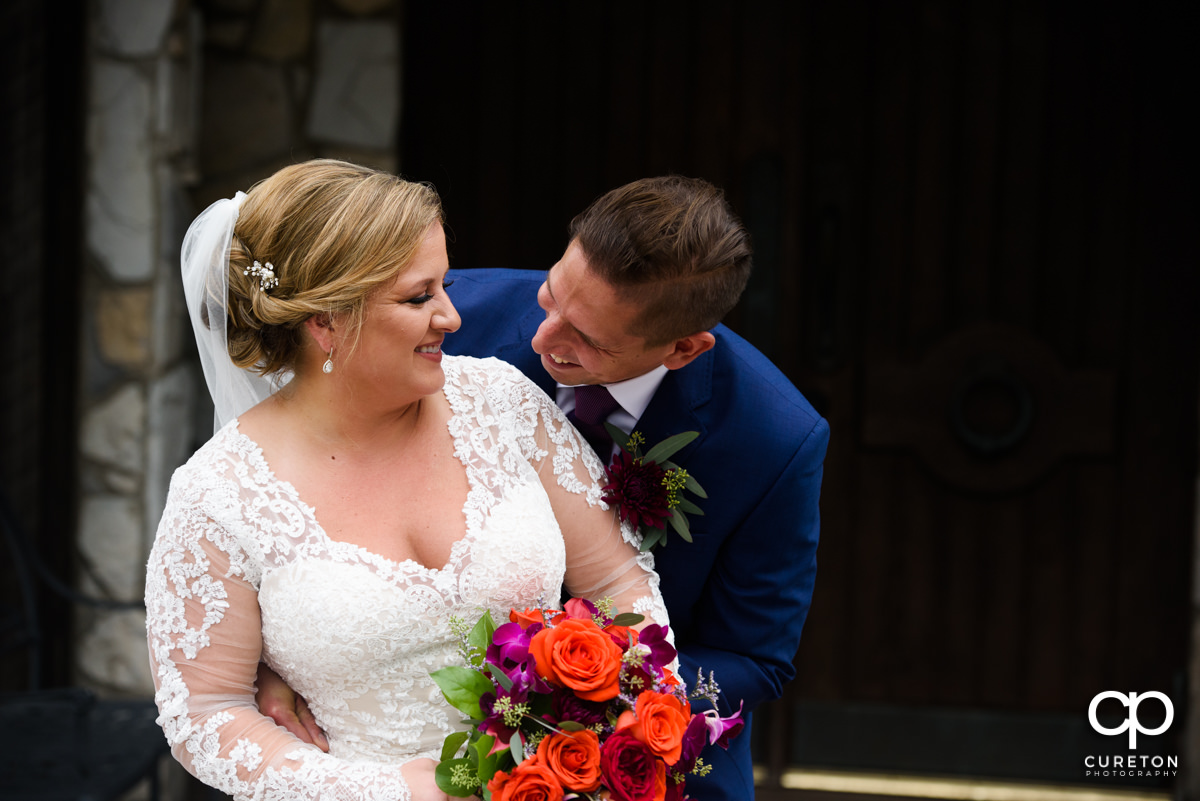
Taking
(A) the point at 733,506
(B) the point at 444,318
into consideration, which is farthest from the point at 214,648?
(A) the point at 733,506

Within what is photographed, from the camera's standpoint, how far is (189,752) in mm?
1747

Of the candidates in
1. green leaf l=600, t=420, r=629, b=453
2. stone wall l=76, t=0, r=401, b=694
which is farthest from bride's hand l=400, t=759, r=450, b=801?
stone wall l=76, t=0, r=401, b=694

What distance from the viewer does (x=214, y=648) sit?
1734mm

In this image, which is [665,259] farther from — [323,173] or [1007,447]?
[1007,447]

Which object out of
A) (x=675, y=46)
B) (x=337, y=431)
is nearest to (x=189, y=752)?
(x=337, y=431)

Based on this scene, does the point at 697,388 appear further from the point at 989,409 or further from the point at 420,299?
the point at 989,409

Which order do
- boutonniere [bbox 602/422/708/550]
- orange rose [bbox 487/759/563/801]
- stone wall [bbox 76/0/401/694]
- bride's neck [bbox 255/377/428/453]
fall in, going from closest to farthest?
orange rose [bbox 487/759/563/801], bride's neck [bbox 255/377/428/453], boutonniere [bbox 602/422/708/550], stone wall [bbox 76/0/401/694]

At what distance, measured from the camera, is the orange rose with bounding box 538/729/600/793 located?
5.04 ft

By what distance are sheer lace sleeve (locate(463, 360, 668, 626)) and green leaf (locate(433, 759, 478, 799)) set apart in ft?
1.41

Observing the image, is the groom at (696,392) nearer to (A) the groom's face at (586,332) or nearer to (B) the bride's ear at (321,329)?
(A) the groom's face at (586,332)

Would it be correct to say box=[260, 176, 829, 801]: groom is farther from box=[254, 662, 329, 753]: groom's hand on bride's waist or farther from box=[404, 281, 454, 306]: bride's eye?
box=[404, 281, 454, 306]: bride's eye

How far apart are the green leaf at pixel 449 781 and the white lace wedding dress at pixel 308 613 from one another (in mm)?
99

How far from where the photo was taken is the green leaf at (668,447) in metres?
2.04

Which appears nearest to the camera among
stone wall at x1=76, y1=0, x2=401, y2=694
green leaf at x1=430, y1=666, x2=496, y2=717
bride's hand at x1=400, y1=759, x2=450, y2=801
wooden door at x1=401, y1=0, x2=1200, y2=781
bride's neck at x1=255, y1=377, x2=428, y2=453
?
green leaf at x1=430, y1=666, x2=496, y2=717
